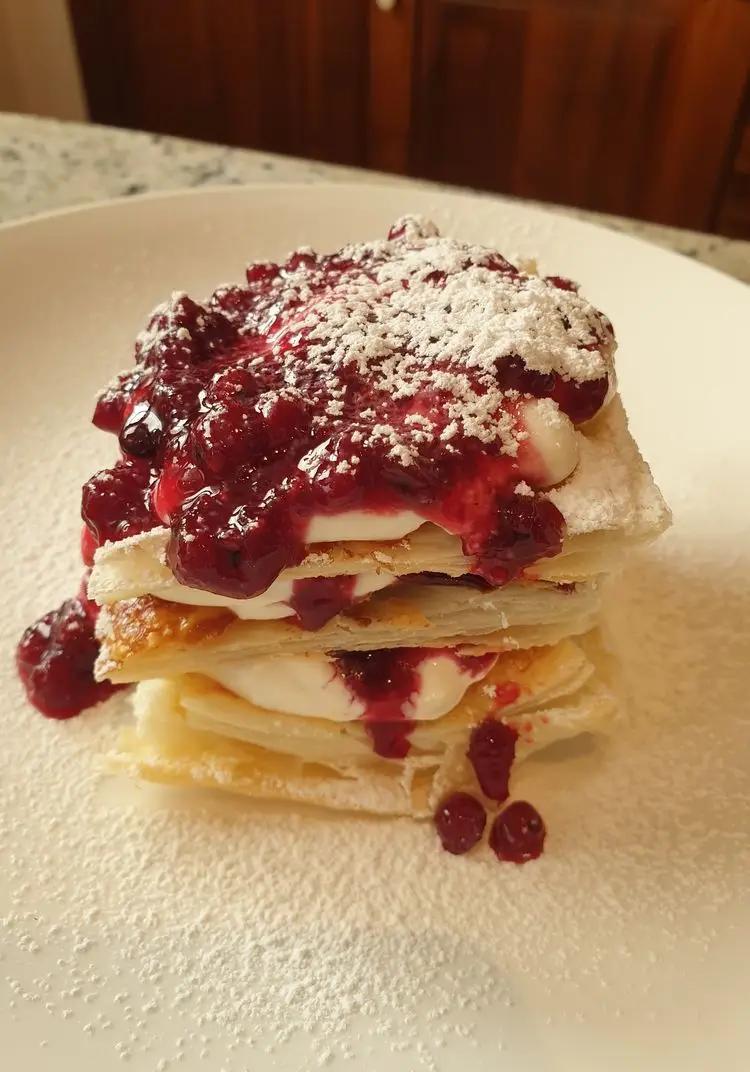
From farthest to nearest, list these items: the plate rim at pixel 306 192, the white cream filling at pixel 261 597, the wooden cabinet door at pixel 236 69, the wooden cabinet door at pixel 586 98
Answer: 1. the wooden cabinet door at pixel 236 69
2. the wooden cabinet door at pixel 586 98
3. the plate rim at pixel 306 192
4. the white cream filling at pixel 261 597

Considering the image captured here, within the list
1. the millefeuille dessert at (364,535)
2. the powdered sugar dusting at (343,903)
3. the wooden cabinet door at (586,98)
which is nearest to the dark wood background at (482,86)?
the wooden cabinet door at (586,98)

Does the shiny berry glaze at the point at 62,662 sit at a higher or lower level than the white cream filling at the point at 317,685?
lower

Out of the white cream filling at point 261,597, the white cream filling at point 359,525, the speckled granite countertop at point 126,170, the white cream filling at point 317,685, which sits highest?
the white cream filling at point 359,525

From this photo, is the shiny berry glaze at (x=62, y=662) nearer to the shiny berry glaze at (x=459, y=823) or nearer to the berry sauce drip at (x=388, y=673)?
the berry sauce drip at (x=388, y=673)

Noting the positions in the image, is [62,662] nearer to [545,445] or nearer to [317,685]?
[317,685]

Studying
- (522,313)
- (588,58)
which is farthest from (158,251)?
(588,58)

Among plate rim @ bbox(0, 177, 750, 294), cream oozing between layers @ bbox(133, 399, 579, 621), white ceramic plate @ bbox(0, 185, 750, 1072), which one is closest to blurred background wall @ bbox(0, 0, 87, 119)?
plate rim @ bbox(0, 177, 750, 294)
